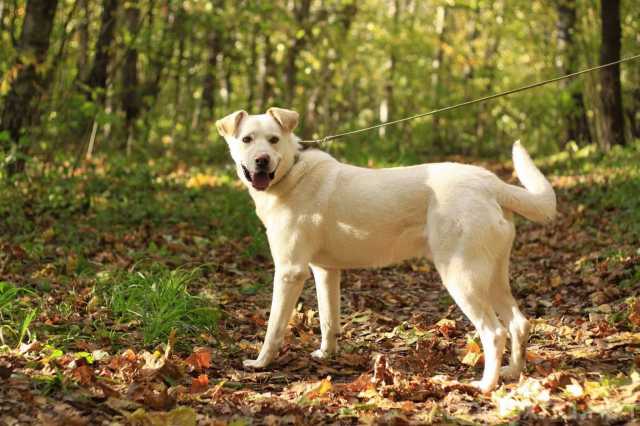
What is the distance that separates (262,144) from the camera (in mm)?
5145

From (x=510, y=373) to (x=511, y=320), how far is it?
0.35m

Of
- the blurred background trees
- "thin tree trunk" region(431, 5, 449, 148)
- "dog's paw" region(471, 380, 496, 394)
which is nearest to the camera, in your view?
"dog's paw" region(471, 380, 496, 394)

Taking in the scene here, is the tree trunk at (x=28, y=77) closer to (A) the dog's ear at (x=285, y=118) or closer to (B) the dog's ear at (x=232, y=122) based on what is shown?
(B) the dog's ear at (x=232, y=122)

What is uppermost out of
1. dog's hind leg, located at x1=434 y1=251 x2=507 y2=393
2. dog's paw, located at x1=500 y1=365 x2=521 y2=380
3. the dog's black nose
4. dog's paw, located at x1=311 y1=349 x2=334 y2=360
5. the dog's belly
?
the dog's black nose

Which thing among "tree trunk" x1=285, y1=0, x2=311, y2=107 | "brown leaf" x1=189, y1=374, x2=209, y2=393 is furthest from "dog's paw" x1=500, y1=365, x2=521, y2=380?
"tree trunk" x1=285, y1=0, x2=311, y2=107

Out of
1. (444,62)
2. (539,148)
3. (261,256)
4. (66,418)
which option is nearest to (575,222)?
(261,256)

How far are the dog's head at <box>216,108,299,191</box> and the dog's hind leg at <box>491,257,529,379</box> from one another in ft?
5.48

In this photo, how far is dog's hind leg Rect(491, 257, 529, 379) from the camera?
15.7 feet

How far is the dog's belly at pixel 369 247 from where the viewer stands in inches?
190

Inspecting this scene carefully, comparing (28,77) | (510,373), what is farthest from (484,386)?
(28,77)

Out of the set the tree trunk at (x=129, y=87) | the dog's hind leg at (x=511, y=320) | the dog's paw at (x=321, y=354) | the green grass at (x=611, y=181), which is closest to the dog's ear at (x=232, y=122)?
the dog's paw at (x=321, y=354)

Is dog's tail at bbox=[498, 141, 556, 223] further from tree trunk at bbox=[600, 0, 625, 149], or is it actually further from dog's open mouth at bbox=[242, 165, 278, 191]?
tree trunk at bbox=[600, 0, 625, 149]

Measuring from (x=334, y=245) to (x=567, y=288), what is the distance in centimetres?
328

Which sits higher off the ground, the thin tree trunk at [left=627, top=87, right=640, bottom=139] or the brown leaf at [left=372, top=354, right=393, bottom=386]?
the thin tree trunk at [left=627, top=87, right=640, bottom=139]
